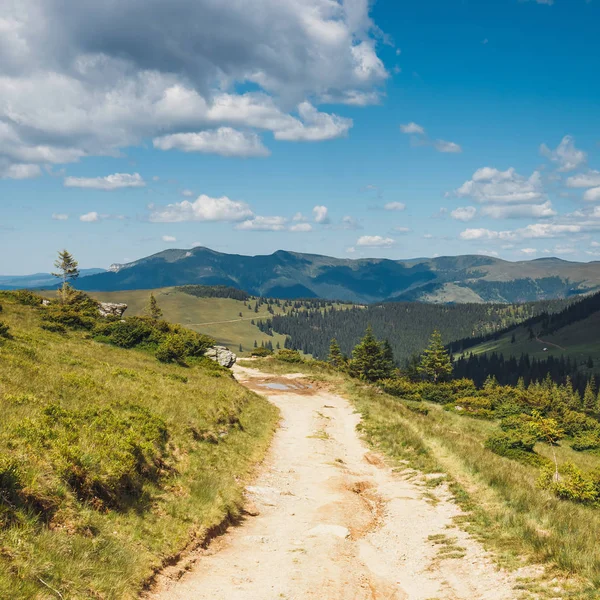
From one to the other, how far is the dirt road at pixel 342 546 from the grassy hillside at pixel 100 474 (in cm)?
105

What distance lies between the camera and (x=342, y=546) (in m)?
12.1

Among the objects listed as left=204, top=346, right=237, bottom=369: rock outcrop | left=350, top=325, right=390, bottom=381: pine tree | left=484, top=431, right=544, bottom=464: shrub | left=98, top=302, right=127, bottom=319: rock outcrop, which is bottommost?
left=350, top=325, right=390, bottom=381: pine tree

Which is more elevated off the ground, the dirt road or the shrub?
the dirt road

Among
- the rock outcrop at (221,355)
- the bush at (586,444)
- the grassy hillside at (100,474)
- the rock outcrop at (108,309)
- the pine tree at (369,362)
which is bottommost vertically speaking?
the bush at (586,444)

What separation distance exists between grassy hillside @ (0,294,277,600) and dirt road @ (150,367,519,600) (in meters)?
1.05

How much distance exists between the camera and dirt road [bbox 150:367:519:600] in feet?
31.6

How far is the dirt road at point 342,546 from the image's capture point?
9.62m

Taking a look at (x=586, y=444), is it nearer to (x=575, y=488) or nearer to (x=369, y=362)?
(x=575, y=488)

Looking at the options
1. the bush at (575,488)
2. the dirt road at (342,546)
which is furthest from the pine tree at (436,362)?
the bush at (575,488)

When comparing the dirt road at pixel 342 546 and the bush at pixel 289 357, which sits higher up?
the dirt road at pixel 342 546

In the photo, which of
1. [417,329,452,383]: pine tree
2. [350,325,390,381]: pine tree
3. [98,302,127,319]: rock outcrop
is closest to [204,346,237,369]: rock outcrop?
[98,302,127,319]: rock outcrop

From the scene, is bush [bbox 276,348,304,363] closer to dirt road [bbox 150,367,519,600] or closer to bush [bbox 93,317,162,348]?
bush [bbox 93,317,162,348]

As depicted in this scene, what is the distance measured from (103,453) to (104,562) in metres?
3.63

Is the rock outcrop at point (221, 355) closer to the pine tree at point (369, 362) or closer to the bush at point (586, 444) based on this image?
the pine tree at point (369, 362)
